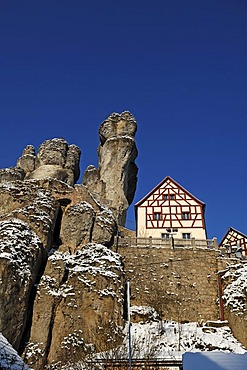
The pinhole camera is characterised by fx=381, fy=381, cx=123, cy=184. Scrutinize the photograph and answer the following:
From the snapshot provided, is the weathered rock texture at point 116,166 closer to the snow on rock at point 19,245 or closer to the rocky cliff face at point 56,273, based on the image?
the rocky cliff face at point 56,273

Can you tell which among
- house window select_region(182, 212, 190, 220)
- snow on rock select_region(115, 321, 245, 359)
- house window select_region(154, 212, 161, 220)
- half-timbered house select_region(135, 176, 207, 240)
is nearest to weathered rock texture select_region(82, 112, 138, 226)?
half-timbered house select_region(135, 176, 207, 240)

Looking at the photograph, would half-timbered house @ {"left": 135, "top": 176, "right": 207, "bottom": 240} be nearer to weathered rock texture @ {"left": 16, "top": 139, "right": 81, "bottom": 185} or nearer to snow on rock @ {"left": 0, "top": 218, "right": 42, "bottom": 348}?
weathered rock texture @ {"left": 16, "top": 139, "right": 81, "bottom": 185}

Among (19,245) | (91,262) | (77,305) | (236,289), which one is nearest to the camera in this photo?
(77,305)

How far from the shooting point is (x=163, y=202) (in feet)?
114

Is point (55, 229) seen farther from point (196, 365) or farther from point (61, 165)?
point (61, 165)

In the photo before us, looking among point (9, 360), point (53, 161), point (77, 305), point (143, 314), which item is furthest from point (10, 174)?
point (9, 360)

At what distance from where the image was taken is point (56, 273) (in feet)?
68.8

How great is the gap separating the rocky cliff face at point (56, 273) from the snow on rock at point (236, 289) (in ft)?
21.0

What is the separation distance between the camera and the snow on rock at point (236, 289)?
2138 centimetres

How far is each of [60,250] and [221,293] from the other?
33.6ft

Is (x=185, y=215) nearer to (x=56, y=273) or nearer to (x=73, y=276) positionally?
(x=73, y=276)

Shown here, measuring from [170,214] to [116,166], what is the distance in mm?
10336

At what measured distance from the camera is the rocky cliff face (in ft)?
59.9

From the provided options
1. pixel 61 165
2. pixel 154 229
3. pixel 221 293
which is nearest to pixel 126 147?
pixel 61 165
